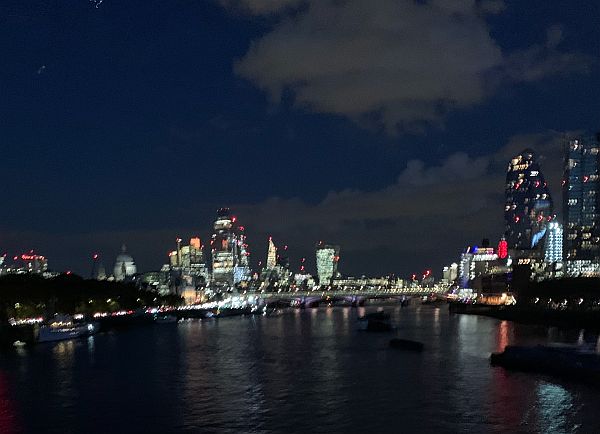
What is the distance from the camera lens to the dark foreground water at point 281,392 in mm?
31000

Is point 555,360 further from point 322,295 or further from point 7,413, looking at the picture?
point 322,295

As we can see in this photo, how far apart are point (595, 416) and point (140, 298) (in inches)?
4386

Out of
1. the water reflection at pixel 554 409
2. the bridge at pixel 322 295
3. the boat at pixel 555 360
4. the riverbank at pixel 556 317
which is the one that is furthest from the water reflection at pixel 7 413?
the bridge at pixel 322 295

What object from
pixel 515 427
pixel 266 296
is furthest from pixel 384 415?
pixel 266 296

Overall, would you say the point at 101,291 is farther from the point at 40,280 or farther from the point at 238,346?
the point at 238,346

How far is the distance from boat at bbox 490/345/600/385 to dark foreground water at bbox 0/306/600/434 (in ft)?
4.38

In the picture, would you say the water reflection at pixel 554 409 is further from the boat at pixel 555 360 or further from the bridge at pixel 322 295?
the bridge at pixel 322 295

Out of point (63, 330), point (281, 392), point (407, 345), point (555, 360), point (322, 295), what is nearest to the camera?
point (281, 392)

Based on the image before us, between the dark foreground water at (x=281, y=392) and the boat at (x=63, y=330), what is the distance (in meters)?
8.56

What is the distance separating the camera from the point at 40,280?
328ft

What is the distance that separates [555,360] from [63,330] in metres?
47.3

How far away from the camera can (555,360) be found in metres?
44.6

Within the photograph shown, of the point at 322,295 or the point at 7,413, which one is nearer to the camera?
the point at 7,413

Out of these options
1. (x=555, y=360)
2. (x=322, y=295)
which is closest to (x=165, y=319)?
(x=322, y=295)
